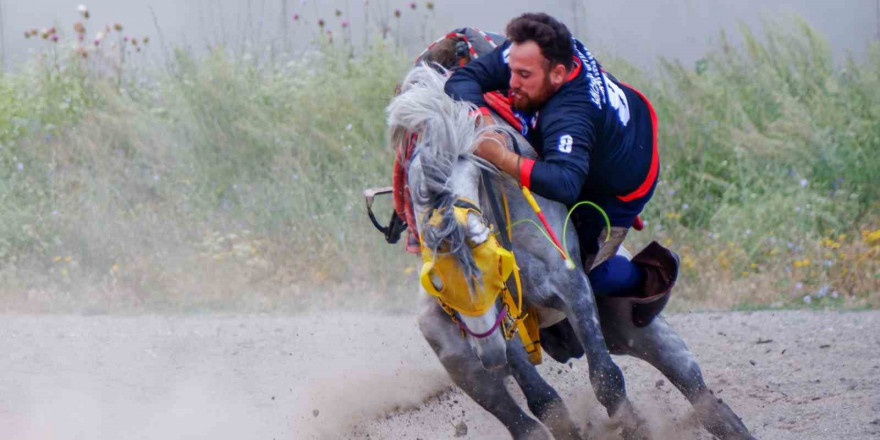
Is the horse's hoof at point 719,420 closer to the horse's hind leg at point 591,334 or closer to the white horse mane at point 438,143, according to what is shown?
the horse's hind leg at point 591,334

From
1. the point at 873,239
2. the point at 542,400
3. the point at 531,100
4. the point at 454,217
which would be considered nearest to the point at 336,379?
the point at 542,400

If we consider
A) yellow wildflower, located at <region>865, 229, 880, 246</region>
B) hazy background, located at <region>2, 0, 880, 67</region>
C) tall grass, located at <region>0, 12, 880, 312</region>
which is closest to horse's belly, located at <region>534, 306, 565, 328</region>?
tall grass, located at <region>0, 12, 880, 312</region>

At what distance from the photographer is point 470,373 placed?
141 inches

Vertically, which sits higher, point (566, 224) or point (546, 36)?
point (546, 36)

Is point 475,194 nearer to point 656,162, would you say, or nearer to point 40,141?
point 656,162

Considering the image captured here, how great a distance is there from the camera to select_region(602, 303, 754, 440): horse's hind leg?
398 centimetres

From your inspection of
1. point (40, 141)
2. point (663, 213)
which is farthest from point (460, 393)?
point (40, 141)

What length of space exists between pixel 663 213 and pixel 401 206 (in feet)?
14.1

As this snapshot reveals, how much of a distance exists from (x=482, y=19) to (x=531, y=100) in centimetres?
551

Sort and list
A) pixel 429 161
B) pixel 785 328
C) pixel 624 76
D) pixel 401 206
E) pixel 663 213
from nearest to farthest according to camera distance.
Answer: pixel 429 161
pixel 401 206
pixel 785 328
pixel 663 213
pixel 624 76

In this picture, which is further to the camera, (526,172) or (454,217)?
(526,172)

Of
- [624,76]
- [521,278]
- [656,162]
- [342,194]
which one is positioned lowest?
[342,194]

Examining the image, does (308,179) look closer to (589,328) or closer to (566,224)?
(566,224)

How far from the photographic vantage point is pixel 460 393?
17.0 ft
